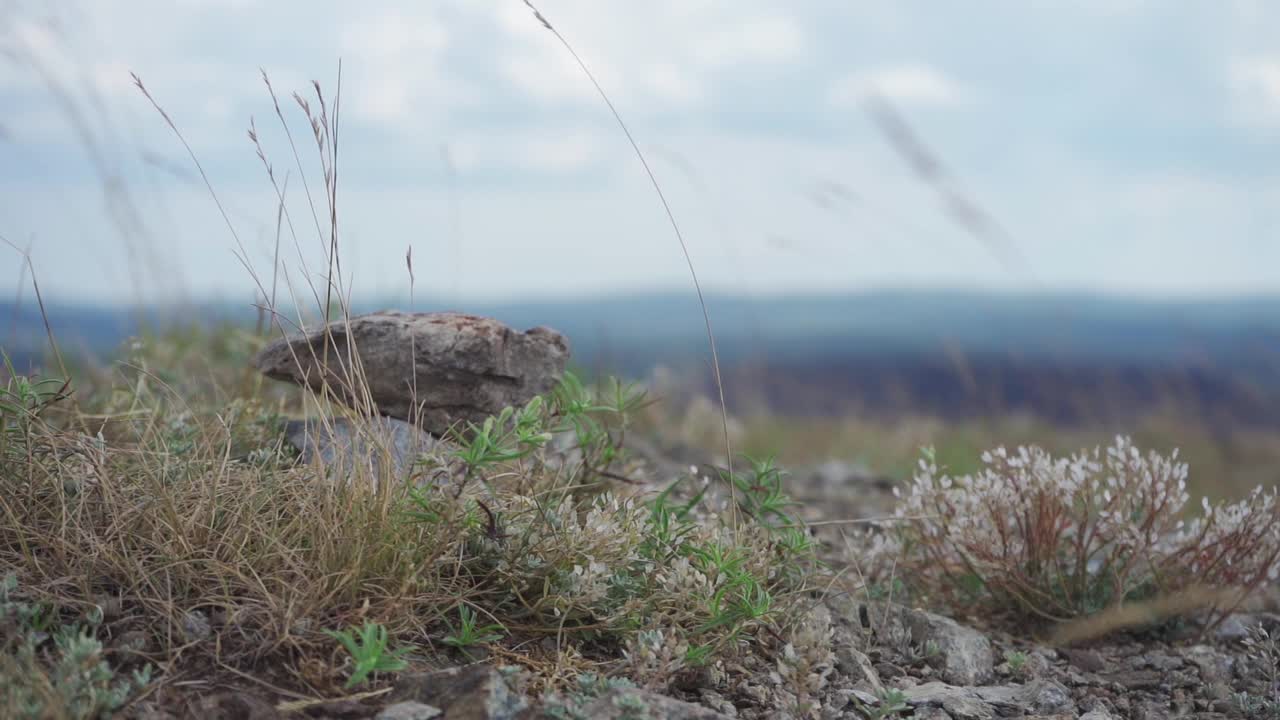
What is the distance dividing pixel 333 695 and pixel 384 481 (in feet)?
1.85

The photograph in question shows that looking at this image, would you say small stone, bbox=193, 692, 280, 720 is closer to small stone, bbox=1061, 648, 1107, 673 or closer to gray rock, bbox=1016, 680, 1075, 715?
gray rock, bbox=1016, 680, 1075, 715

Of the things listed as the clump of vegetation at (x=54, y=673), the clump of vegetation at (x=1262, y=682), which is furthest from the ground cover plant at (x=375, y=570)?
the clump of vegetation at (x=1262, y=682)

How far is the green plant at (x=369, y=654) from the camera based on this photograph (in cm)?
226

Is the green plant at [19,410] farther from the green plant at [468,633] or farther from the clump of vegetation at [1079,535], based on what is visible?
the clump of vegetation at [1079,535]

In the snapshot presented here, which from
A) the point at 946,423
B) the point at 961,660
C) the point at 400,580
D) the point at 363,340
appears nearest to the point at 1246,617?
the point at 961,660

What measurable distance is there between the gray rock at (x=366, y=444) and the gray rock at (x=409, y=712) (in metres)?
0.65

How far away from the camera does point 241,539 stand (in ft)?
9.05

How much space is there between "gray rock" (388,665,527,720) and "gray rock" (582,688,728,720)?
179mm

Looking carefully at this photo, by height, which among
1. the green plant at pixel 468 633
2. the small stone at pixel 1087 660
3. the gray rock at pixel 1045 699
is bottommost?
the small stone at pixel 1087 660

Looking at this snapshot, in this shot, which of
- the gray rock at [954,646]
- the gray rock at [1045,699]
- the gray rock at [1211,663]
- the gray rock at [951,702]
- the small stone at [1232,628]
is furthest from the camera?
the small stone at [1232,628]

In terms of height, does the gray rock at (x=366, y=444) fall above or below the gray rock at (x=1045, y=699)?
above

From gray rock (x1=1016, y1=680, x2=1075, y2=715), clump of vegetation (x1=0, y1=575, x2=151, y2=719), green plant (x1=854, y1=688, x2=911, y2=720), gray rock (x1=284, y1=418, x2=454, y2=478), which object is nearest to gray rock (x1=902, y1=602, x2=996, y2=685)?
gray rock (x1=1016, y1=680, x2=1075, y2=715)

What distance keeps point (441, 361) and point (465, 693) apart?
4.17 feet

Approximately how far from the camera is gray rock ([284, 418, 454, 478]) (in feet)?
9.16
